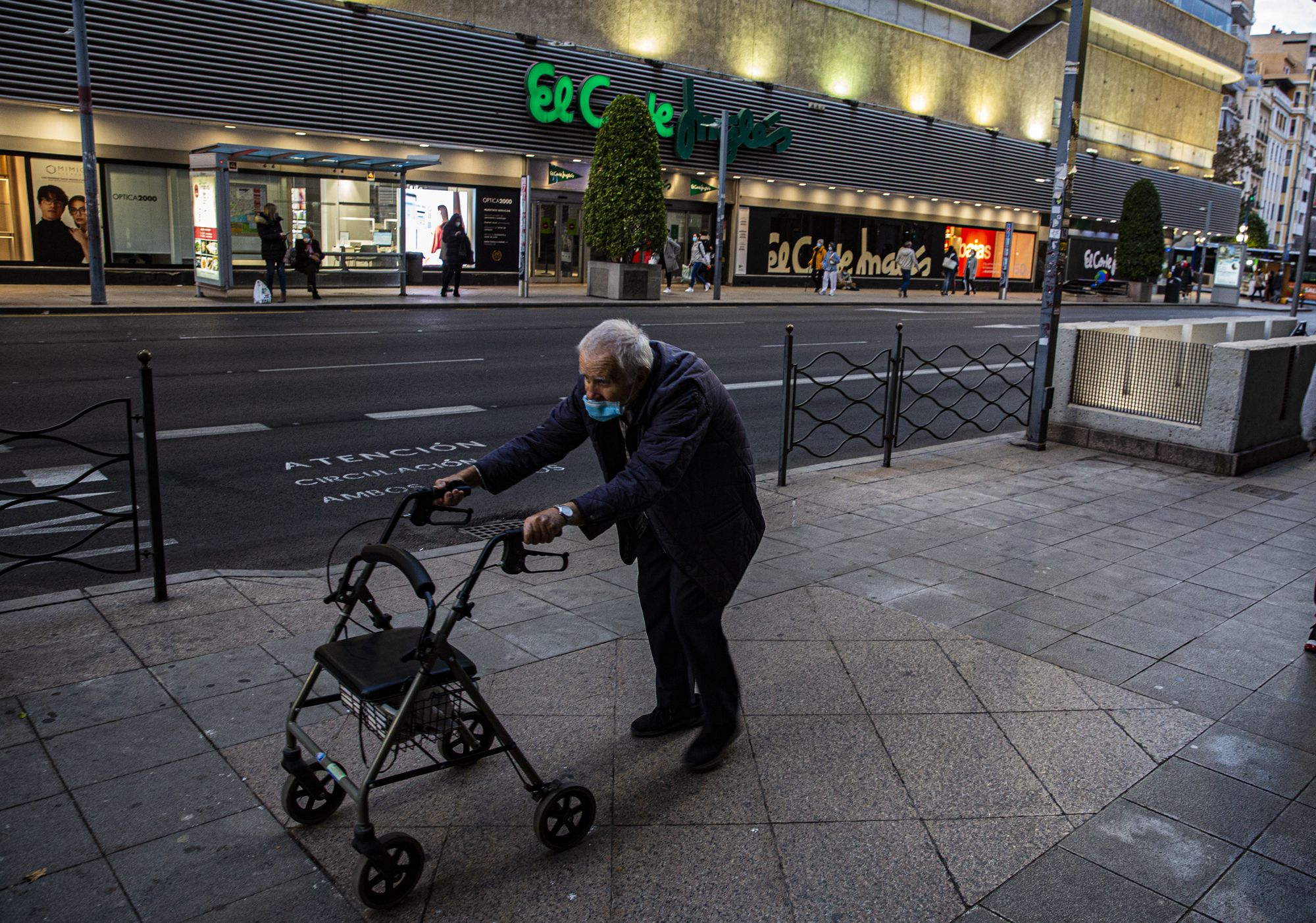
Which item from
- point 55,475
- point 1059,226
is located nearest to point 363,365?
point 55,475

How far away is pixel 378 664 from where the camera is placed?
322 centimetres

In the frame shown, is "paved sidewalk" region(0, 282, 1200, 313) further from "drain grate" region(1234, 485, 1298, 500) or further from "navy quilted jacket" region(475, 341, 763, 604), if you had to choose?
"navy quilted jacket" region(475, 341, 763, 604)

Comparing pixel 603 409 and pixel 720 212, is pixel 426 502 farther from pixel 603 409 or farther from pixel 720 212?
pixel 720 212

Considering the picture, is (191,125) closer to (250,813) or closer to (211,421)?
(211,421)

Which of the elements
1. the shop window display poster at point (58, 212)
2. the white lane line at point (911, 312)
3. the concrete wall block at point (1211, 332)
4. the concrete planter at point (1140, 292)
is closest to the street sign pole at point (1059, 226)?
the concrete wall block at point (1211, 332)

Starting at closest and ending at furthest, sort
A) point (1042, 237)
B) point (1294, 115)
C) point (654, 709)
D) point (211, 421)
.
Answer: point (654, 709) < point (211, 421) < point (1042, 237) < point (1294, 115)

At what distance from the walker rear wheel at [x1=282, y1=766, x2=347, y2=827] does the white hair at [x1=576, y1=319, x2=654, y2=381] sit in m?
1.67

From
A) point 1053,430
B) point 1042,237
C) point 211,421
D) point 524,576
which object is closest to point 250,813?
point 524,576

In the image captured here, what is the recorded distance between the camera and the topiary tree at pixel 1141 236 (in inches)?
1818

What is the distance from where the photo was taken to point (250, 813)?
3.55 metres

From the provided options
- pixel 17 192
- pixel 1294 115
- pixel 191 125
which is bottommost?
pixel 17 192

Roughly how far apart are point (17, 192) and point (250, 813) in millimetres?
23739

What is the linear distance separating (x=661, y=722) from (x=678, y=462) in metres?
1.25

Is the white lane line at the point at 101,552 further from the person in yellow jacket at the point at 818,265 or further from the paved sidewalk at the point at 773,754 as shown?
the person in yellow jacket at the point at 818,265
